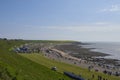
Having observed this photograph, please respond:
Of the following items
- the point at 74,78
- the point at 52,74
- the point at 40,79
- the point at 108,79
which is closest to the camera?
the point at 40,79

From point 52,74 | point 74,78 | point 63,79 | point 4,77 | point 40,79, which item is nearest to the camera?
point 4,77

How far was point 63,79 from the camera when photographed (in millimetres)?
37625

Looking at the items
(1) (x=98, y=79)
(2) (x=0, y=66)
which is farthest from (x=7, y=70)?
(1) (x=98, y=79)

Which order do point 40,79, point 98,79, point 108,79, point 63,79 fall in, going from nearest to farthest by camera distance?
point 40,79 < point 63,79 < point 98,79 < point 108,79

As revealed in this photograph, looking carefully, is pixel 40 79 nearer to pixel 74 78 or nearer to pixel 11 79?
pixel 11 79

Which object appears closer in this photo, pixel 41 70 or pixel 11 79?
pixel 11 79

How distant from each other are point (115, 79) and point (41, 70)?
1000 inches

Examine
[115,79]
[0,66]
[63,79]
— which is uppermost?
[0,66]

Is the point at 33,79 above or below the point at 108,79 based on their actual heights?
above

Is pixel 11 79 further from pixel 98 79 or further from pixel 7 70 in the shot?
pixel 98 79

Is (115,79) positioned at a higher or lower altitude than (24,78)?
lower

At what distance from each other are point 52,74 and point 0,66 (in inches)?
454

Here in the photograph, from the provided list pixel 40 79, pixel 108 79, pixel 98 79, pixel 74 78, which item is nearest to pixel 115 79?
pixel 108 79

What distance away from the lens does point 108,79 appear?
59719 mm
